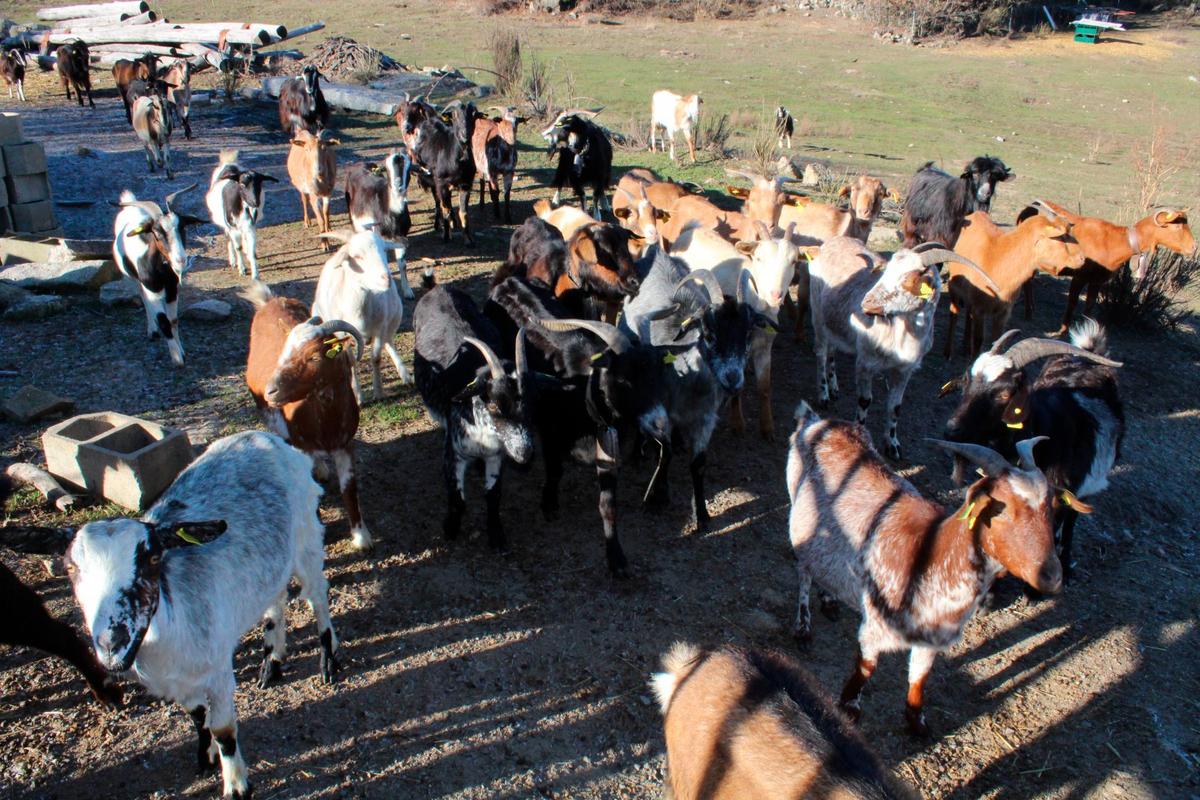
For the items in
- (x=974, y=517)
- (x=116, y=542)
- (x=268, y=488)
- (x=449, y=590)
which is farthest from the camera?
(x=449, y=590)

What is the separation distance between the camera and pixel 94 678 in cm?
440

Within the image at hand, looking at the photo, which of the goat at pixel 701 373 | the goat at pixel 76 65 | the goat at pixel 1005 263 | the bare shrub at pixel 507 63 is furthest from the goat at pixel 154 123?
the goat at pixel 1005 263

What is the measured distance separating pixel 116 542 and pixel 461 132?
35.4 ft

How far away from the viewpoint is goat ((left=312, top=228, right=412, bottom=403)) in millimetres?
7414

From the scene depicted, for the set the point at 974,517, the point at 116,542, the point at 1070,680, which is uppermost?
the point at 116,542

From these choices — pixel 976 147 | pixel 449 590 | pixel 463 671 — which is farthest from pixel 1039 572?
pixel 976 147

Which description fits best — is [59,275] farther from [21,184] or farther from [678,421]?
[678,421]

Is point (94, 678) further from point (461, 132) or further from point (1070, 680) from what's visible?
point (461, 132)

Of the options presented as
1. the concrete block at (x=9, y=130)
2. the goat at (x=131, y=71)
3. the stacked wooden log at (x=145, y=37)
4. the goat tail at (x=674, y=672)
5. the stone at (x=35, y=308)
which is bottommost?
the goat tail at (x=674, y=672)

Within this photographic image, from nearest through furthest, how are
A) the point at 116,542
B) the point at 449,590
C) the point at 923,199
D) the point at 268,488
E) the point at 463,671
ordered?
the point at 116,542 < the point at 268,488 < the point at 463,671 < the point at 449,590 < the point at 923,199

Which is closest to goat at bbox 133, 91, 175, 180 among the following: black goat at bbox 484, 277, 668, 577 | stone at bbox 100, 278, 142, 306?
stone at bbox 100, 278, 142, 306

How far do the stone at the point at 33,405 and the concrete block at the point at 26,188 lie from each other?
5435 mm

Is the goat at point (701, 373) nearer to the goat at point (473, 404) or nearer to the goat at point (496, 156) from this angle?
the goat at point (473, 404)

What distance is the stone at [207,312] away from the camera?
360 inches
